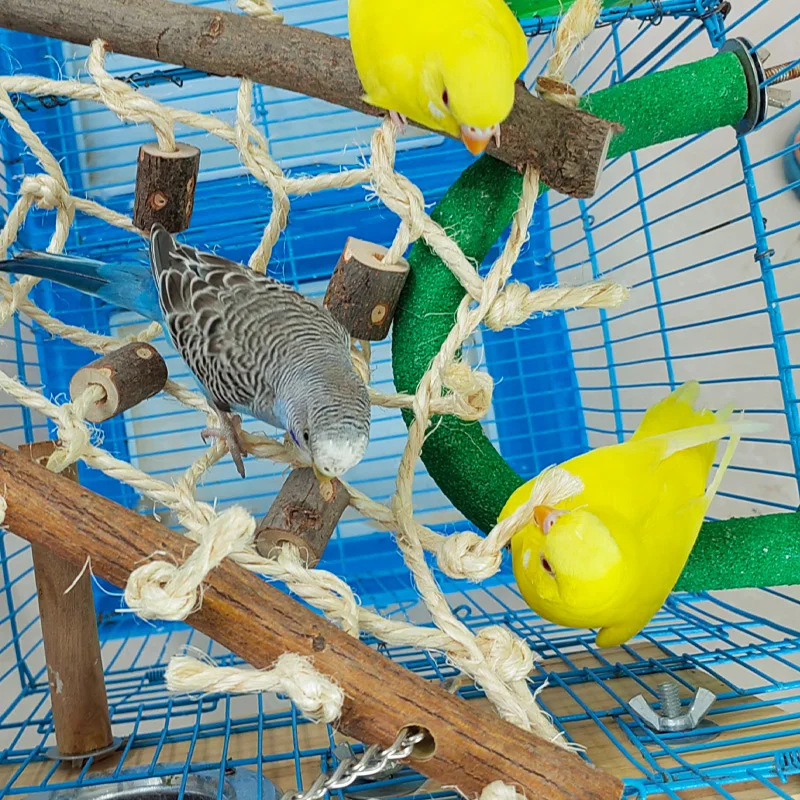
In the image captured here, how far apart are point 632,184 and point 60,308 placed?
4.08ft

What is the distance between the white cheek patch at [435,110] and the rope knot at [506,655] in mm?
459

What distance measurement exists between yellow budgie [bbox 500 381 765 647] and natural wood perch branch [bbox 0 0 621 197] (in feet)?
0.99

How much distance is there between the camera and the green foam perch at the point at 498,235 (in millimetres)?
771

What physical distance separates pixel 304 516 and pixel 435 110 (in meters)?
0.41

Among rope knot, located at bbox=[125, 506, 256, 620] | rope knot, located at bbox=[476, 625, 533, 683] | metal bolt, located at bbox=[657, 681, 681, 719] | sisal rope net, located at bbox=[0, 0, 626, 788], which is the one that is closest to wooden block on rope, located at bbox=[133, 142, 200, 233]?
sisal rope net, located at bbox=[0, 0, 626, 788]

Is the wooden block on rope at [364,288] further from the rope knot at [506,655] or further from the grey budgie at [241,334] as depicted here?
the rope knot at [506,655]

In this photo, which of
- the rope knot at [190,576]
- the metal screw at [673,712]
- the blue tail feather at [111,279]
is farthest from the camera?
the blue tail feather at [111,279]

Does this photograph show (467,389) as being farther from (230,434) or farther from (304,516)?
(230,434)

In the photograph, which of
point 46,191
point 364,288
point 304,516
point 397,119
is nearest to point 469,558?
point 304,516

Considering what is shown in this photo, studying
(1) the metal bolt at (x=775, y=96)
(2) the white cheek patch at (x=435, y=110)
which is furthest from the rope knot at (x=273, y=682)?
(1) the metal bolt at (x=775, y=96)

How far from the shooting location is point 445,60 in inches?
23.2

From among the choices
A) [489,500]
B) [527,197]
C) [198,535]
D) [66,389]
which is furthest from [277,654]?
[66,389]

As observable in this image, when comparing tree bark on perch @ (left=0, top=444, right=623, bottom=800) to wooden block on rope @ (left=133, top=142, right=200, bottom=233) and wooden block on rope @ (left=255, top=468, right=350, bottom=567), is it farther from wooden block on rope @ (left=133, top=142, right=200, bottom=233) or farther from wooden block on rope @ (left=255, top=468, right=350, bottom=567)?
wooden block on rope @ (left=133, top=142, right=200, bottom=233)

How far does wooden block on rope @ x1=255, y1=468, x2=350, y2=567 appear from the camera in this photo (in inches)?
27.3
